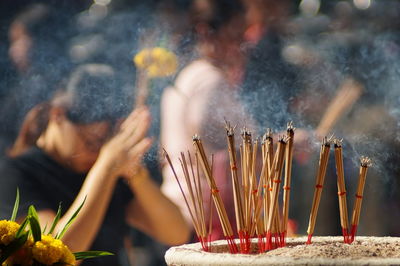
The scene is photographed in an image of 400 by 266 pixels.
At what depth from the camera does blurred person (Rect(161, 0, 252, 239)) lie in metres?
2.42

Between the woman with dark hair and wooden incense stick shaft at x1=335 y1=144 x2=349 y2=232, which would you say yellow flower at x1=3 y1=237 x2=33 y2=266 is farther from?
the woman with dark hair

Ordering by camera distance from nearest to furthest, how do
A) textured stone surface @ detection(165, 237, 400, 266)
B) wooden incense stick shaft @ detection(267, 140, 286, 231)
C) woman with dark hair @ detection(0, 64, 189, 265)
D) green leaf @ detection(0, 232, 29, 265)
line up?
textured stone surface @ detection(165, 237, 400, 266) → green leaf @ detection(0, 232, 29, 265) → wooden incense stick shaft @ detection(267, 140, 286, 231) → woman with dark hair @ detection(0, 64, 189, 265)

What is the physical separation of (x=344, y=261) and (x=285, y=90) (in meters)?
1.47

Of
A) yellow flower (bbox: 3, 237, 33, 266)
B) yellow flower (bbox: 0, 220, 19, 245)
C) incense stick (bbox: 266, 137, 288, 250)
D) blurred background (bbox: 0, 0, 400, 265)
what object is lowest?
yellow flower (bbox: 3, 237, 33, 266)

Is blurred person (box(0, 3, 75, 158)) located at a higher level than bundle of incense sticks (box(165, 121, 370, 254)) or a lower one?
higher

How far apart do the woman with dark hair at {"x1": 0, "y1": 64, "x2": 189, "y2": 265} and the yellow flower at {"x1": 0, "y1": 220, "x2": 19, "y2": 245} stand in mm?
1157

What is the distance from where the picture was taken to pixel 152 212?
94.3 inches

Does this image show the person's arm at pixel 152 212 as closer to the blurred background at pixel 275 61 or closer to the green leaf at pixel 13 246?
the blurred background at pixel 275 61

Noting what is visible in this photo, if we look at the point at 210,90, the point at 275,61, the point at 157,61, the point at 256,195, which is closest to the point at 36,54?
the point at 157,61

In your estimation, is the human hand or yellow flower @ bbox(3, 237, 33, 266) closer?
yellow flower @ bbox(3, 237, 33, 266)

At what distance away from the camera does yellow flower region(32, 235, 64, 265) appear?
1.17m

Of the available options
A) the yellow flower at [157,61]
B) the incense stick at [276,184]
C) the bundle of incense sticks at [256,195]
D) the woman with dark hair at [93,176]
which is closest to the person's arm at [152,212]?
the woman with dark hair at [93,176]

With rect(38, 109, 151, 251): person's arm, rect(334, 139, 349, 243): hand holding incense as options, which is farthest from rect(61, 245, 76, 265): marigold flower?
rect(38, 109, 151, 251): person's arm

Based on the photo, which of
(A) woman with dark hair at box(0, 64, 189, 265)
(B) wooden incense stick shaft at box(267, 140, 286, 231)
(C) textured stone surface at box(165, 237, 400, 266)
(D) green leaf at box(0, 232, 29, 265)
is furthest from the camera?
(A) woman with dark hair at box(0, 64, 189, 265)
